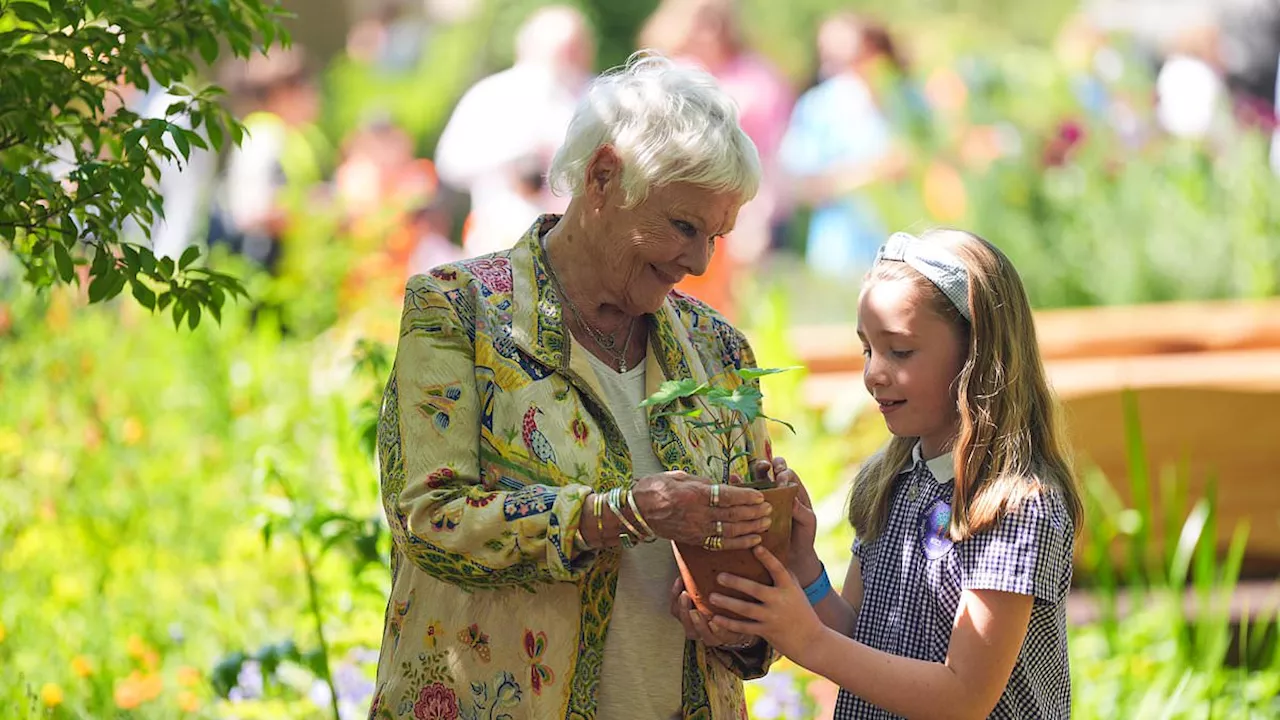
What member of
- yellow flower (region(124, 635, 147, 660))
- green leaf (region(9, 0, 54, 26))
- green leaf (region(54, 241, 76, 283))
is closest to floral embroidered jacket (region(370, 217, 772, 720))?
green leaf (region(54, 241, 76, 283))

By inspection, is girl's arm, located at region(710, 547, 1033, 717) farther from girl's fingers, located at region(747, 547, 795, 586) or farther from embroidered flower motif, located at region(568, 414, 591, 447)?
embroidered flower motif, located at region(568, 414, 591, 447)

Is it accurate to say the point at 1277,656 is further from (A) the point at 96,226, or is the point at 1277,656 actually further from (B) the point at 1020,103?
(B) the point at 1020,103

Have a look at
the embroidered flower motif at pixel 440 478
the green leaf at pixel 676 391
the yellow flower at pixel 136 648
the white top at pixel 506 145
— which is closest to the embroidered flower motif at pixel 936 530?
the green leaf at pixel 676 391

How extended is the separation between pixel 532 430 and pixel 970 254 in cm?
70

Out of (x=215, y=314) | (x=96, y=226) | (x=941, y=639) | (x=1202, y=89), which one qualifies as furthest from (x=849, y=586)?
(x=1202, y=89)

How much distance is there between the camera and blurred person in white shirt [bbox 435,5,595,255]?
699 cm

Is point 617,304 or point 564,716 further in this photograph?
point 617,304

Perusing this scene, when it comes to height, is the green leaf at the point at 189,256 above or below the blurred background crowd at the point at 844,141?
below

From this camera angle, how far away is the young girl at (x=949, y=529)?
201cm

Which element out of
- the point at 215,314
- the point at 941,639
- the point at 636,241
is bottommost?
the point at 941,639

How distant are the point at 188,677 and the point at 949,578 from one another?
7.37 feet

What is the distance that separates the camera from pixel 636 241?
6.99 feet

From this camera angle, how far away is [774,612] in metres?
1.98

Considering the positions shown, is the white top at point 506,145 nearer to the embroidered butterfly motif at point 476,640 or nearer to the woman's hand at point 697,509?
the embroidered butterfly motif at point 476,640
